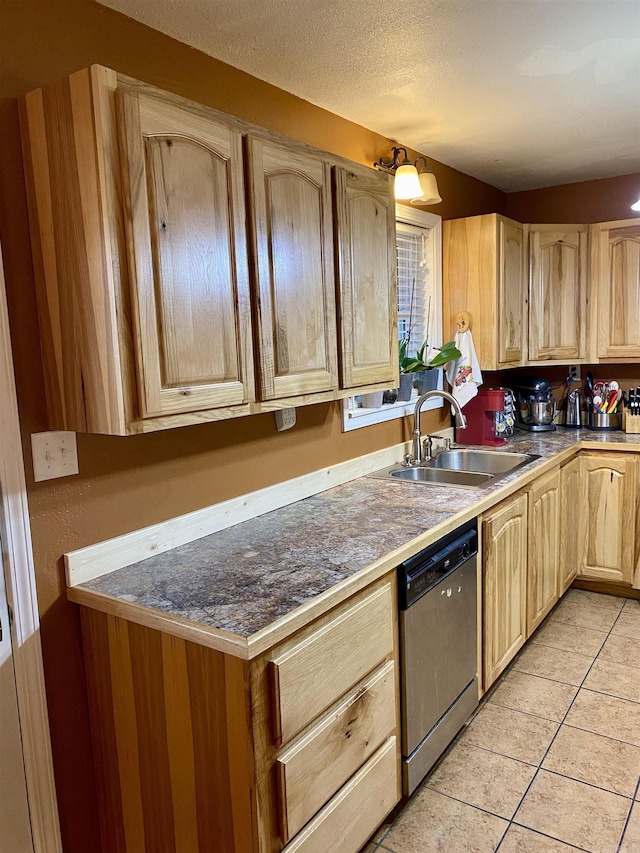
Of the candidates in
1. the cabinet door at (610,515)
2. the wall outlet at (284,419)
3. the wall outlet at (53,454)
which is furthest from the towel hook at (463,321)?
the wall outlet at (53,454)

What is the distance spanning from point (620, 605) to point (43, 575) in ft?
10.2

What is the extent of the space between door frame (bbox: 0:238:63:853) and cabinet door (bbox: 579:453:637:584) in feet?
9.67

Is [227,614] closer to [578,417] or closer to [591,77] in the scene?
[591,77]

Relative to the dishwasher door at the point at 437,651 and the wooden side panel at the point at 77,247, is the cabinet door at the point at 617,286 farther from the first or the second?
the wooden side panel at the point at 77,247

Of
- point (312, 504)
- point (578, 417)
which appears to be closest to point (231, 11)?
point (312, 504)

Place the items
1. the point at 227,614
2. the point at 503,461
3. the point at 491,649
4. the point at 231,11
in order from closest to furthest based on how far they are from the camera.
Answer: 1. the point at 227,614
2. the point at 231,11
3. the point at 491,649
4. the point at 503,461

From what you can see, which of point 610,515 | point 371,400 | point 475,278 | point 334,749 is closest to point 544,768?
point 334,749

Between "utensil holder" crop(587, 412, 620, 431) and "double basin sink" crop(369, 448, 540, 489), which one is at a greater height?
"utensil holder" crop(587, 412, 620, 431)

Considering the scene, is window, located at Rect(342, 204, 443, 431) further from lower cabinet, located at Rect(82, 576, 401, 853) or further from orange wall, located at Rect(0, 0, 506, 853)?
lower cabinet, located at Rect(82, 576, 401, 853)

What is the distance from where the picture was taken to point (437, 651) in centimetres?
205

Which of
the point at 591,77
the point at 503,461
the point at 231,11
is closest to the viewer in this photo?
the point at 231,11

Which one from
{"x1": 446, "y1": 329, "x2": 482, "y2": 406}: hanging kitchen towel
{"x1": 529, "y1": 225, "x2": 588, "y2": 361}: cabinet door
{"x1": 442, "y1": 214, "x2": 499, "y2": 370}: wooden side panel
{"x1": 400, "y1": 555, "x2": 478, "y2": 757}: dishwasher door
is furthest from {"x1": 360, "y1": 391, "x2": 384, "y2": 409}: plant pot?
{"x1": 529, "y1": 225, "x2": 588, "y2": 361}: cabinet door

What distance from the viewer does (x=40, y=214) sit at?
1.49m

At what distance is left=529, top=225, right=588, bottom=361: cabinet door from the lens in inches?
145
